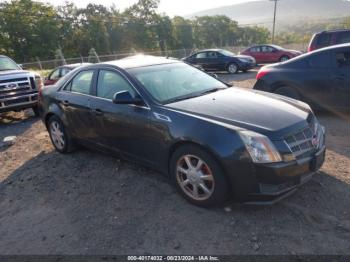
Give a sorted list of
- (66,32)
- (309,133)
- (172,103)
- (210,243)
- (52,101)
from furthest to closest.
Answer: (66,32) < (52,101) < (172,103) < (309,133) < (210,243)

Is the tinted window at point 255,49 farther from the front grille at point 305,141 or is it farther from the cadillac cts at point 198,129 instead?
the front grille at point 305,141

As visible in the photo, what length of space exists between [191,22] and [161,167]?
218 ft

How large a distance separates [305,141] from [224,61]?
15421 millimetres

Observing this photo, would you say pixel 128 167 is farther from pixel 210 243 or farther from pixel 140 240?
pixel 210 243

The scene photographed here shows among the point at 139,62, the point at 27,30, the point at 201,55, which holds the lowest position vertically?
the point at 201,55

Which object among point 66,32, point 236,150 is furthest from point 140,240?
point 66,32

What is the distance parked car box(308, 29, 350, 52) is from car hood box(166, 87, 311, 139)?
9113 millimetres

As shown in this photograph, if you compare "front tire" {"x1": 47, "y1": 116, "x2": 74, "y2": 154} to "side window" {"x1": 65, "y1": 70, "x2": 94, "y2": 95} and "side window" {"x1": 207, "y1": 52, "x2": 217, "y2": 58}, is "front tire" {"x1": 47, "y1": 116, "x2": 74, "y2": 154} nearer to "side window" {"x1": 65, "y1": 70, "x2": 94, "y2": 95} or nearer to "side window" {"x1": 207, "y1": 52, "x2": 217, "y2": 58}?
"side window" {"x1": 65, "y1": 70, "x2": 94, "y2": 95}

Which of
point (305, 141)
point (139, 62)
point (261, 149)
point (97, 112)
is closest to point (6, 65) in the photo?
point (97, 112)

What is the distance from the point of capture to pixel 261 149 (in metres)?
3.36

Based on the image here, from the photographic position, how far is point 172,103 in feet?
13.7

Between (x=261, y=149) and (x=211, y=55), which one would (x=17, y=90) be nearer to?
(x=261, y=149)

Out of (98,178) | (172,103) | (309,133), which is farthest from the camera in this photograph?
(98,178)

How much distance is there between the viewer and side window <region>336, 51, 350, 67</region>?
22.5 ft
